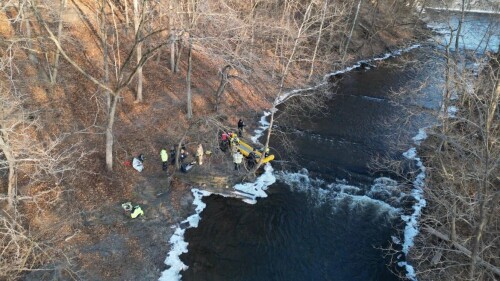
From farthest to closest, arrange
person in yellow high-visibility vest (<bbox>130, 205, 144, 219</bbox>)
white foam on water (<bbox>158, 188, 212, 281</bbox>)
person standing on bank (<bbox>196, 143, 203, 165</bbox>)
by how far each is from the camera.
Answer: person standing on bank (<bbox>196, 143, 203, 165</bbox>), person in yellow high-visibility vest (<bbox>130, 205, 144, 219</bbox>), white foam on water (<bbox>158, 188, 212, 281</bbox>)

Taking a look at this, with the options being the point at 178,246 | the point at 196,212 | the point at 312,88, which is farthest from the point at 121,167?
the point at 312,88

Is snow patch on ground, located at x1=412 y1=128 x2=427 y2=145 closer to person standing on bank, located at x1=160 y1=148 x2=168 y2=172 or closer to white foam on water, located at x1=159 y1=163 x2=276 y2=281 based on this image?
white foam on water, located at x1=159 y1=163 x2=276 y2=281

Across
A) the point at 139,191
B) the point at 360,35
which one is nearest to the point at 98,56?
the point at 139,191

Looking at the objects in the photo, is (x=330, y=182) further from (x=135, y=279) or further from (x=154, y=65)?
(x=154, y=65)

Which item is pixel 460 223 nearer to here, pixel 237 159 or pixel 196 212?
pixel 237 159

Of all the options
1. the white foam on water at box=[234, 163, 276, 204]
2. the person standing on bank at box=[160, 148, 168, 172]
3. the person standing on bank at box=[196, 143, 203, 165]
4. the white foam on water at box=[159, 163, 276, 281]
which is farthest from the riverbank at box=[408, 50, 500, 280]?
the person standing on bank at box=[160, 148, 168, 172]
